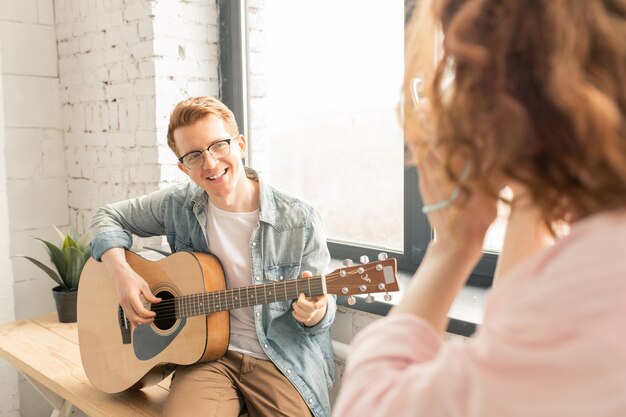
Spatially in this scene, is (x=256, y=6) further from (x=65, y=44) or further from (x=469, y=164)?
(x=469, y=164)

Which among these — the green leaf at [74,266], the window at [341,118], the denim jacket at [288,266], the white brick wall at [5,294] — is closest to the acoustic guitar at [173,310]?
the denim jacket at [288,266]

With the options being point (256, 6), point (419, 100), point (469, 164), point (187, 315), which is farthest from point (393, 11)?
point (469, 164)

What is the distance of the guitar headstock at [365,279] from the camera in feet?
5.15

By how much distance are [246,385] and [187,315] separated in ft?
0.89

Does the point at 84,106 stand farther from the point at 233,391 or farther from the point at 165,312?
the point at 233,391

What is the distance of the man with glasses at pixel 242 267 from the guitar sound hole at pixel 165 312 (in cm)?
3

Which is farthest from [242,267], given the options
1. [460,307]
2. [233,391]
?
[460,307]

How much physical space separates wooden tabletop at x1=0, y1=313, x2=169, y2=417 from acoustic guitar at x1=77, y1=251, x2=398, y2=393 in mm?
49

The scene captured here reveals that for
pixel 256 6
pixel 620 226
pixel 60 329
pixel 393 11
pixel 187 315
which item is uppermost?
pixel 256 6

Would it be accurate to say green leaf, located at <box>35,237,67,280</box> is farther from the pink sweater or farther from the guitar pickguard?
the pink sweater

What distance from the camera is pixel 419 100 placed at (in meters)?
0.74

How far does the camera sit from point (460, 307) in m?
1.84

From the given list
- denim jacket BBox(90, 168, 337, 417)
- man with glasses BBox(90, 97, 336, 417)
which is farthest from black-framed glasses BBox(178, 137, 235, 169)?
denim jacket BBox(90, 168, 337, 417)

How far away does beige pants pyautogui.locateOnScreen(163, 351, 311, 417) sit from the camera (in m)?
1.74
